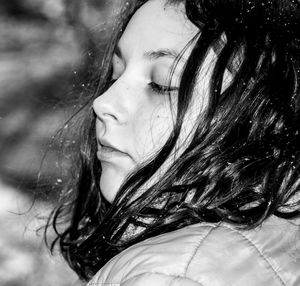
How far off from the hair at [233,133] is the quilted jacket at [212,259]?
74 millimetres

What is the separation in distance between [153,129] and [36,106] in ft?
2.40

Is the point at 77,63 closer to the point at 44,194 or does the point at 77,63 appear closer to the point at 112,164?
the point at 44,194

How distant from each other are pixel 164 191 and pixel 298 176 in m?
0.20

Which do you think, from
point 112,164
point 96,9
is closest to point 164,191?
point 112,164

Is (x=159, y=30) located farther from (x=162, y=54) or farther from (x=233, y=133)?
(x=233, y=133)

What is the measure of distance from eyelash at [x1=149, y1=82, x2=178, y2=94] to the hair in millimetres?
26

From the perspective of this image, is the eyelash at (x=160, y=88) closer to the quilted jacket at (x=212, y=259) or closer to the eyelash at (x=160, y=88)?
the eyelash at (x=160, y=88)

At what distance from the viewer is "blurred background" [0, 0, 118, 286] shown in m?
1.47

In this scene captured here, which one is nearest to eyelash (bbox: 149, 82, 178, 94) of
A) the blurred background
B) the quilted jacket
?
the quilted jacket

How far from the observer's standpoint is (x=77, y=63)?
1546mm

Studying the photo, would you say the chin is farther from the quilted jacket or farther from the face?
the quilted jacket

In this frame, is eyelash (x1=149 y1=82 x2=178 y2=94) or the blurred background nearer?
eyelash (x1=149 y1=82 x2=178 y2=94)

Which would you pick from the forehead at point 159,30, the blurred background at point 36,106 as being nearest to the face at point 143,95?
the forehead at point 159,30

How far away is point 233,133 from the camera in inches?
35.5
